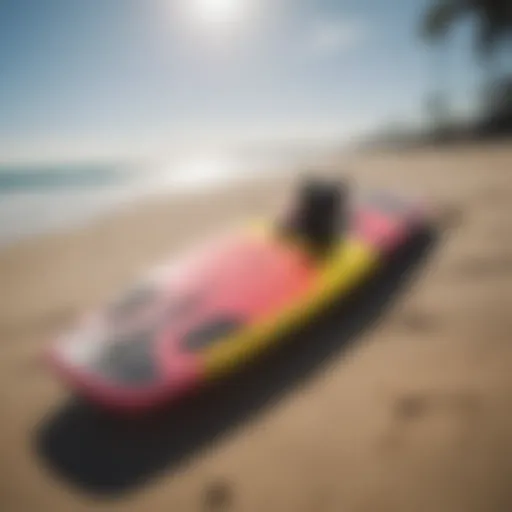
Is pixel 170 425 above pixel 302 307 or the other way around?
the other way around

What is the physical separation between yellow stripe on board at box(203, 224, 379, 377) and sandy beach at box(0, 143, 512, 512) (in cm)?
34

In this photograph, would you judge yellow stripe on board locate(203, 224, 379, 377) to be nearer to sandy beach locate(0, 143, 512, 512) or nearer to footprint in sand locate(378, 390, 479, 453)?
sandy beach locate(0, 143, 512, 512)

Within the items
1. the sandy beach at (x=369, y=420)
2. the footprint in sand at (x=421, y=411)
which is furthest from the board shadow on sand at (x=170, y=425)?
the footprint in sand at (x=421, y=411)

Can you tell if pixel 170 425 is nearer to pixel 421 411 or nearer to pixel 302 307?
pixel 302 307

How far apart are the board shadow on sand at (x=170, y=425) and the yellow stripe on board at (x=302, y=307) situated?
99 mm

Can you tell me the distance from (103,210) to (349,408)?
286 inches

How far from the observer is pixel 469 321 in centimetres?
301

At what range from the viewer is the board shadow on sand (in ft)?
7.86

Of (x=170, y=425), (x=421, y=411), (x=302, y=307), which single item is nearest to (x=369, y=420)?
(x=421, y=411)

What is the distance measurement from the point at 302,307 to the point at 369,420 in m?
0.81

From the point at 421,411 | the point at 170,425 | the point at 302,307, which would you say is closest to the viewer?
the point at 421,411

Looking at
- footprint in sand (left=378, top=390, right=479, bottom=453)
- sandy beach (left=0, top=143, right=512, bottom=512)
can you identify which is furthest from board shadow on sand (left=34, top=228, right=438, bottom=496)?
footprint in sand (left=378, top=390, right=479, bottom=453)

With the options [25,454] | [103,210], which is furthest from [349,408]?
[103,210]

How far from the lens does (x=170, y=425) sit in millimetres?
2570
